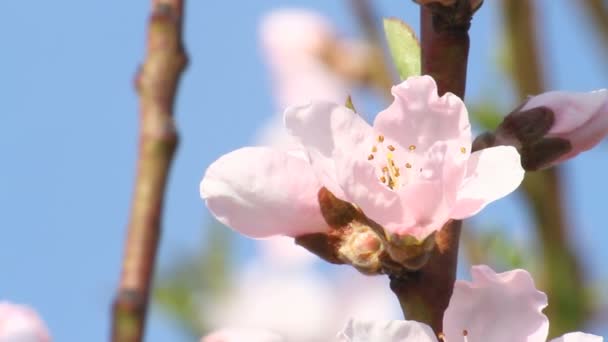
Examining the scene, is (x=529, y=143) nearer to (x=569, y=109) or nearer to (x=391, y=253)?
(x=569, y=109)

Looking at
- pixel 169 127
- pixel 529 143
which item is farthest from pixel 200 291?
pixel 529 143

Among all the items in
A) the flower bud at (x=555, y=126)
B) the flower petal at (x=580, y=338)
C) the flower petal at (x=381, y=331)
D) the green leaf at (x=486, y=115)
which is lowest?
the flower petal at (x=580, y=338)

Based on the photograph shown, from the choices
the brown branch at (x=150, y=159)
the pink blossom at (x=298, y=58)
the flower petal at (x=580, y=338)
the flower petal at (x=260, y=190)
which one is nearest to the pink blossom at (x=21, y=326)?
the brown branch at (x=150, y=159)

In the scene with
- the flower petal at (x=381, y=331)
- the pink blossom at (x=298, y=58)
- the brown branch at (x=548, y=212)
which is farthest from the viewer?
the pink blossom at (x=298, y=58)

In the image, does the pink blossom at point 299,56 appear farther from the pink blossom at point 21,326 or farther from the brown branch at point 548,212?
the pink blossom at point 21,326

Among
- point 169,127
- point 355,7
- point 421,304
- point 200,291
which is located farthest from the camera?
point 200,291

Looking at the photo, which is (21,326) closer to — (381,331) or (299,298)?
(381,331)
